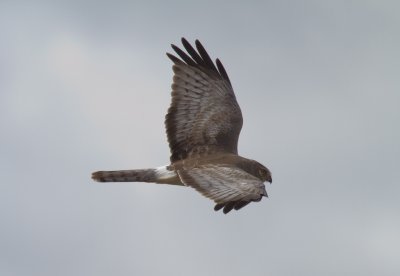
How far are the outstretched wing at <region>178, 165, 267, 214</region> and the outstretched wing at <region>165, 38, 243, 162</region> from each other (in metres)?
1.41

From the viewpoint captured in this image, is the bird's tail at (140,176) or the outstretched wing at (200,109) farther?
the outstretched wing at (200,109)

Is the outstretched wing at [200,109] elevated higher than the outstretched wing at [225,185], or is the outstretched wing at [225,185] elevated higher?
the outstretched wing at [200,109]

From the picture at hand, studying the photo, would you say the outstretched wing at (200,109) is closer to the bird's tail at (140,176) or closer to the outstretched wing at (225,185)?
the bird's tail at (140,176)

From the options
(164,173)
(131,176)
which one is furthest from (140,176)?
(164,173)

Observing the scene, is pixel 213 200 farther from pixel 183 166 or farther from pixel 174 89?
pixel 174 89

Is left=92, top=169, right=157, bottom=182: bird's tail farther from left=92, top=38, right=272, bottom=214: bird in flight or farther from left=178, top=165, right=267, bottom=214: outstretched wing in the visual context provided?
left=178, top=165, right=267, bottom=214: outstretched wing

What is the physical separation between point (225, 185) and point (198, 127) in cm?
288

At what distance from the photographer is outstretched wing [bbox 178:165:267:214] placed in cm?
1091

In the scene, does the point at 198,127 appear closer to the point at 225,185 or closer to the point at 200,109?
the point at 200,109

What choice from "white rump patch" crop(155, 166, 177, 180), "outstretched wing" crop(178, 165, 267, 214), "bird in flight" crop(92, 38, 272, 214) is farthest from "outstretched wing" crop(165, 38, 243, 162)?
"outstretched wing" crop(178, 165, 267, 214)

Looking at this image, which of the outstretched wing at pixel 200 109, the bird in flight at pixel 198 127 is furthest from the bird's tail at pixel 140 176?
the outstretched wing at pixel 200 109

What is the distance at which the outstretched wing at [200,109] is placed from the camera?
14.1 m

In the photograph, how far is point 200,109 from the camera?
1445 centimetres

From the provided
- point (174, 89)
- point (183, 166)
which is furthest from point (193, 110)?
point (183, 166)
